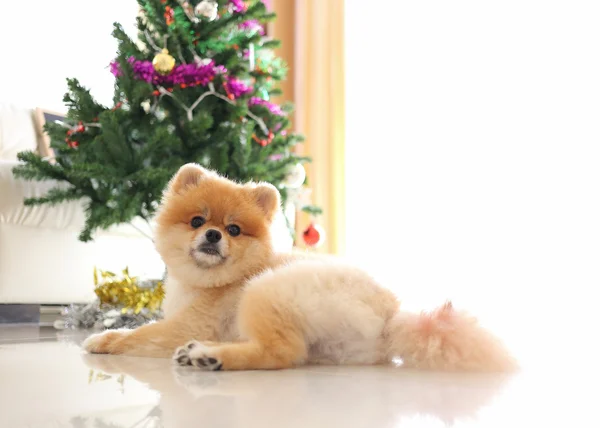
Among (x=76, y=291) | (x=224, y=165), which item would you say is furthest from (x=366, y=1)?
(x=76, y=291)

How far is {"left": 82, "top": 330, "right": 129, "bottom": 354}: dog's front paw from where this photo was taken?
1376 millimetres

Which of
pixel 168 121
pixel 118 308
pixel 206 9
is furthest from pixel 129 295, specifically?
pixel 206 9

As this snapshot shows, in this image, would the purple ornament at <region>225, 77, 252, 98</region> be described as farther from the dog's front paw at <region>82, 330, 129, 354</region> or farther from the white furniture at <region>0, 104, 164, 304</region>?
the dog's front paw at <region>82, 330, 129, 354</region>

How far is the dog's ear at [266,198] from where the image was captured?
1427mm

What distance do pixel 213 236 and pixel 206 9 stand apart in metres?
1.56

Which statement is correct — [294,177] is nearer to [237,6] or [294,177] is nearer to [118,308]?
[237,6]

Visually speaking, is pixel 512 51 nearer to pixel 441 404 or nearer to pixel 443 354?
pixel 443 354

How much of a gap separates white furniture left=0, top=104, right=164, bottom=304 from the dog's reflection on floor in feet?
4.55

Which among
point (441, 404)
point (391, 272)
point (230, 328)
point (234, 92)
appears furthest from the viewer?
point (391, 272)

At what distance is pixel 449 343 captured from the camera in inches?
45.3

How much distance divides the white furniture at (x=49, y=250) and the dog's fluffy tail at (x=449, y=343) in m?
1.82

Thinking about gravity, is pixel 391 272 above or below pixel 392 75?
below

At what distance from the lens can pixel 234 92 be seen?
263cm

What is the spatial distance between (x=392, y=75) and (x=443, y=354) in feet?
10.1
